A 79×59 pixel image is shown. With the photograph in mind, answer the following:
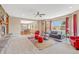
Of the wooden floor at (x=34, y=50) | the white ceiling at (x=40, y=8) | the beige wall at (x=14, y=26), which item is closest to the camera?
the wooden floor at (x=34, y=50)

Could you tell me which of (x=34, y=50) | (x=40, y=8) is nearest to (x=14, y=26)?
(x=40, y=8)

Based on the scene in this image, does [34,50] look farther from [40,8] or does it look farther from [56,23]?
[56,23]

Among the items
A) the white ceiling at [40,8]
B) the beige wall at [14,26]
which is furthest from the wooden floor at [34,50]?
the beige wall at [14,26]

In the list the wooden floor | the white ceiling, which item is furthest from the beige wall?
the wooden floor

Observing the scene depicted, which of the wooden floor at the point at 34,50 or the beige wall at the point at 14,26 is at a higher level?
the beige wall at the point at 14,26

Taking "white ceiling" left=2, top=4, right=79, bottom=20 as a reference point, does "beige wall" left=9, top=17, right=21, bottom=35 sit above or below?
below

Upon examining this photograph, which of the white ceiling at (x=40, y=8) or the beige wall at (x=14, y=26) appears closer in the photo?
the white ceiling at (x=40, y=8)

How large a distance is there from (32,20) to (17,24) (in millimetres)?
2191

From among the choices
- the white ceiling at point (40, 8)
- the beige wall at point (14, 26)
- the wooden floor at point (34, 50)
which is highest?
the white ceiling at point (40, 8)

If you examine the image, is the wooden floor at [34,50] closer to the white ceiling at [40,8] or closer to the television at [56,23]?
the white ceiling at [40,8]

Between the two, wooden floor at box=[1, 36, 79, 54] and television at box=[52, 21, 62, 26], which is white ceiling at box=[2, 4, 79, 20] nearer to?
wooden floor at box=[1, 36, 79, 54]
